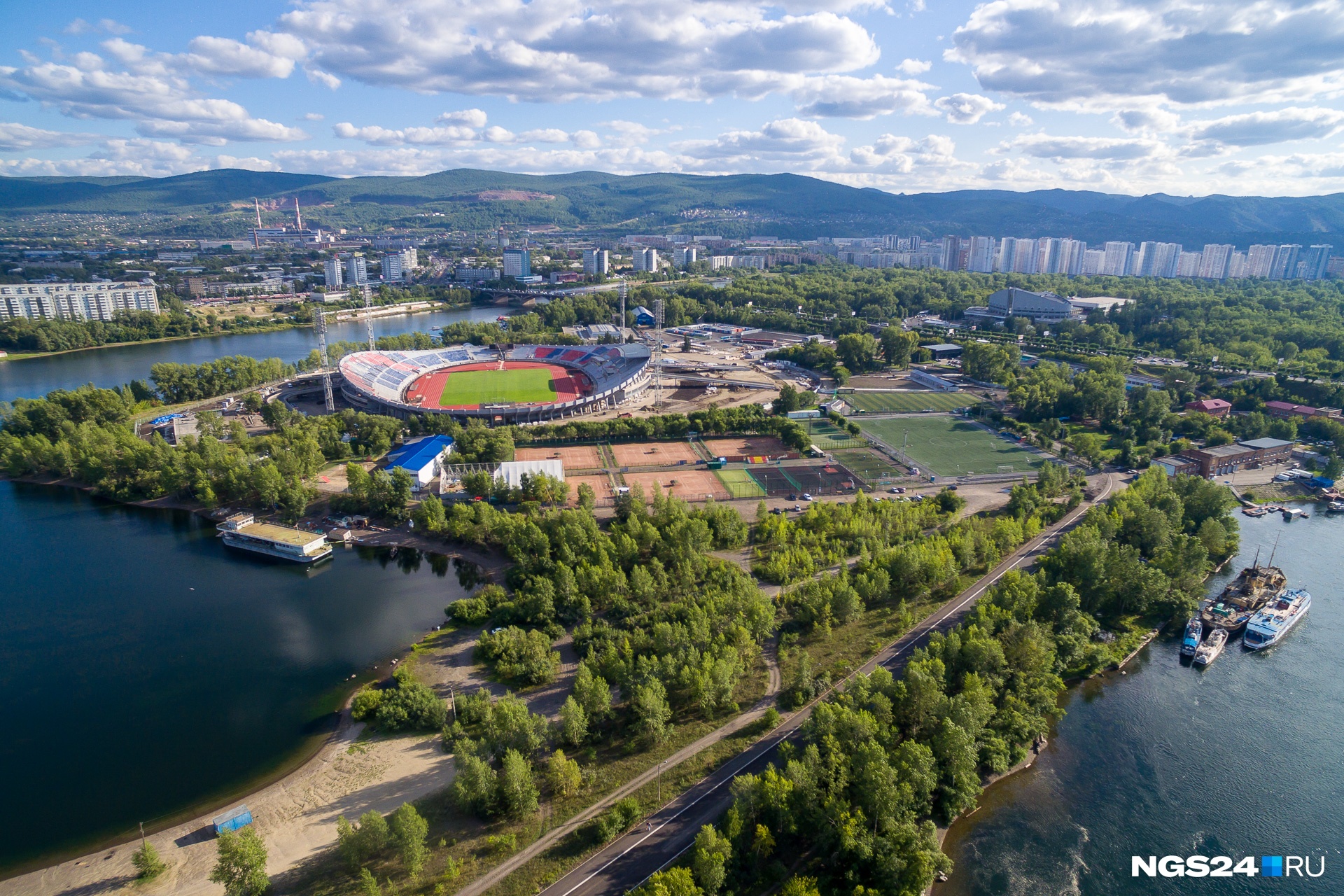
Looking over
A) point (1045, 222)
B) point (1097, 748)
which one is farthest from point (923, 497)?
point (1045, 222)

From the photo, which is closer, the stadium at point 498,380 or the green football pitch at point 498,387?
the stadium at point 498,380

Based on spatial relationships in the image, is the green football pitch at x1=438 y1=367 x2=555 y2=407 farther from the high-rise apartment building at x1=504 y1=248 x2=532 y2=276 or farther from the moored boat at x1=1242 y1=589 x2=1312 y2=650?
the high-rise apartment building at x1=504 y1=248 x2=532 y2=276

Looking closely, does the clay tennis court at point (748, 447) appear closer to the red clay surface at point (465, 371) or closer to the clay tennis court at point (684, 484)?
the clay tennis court at point (684, 484)

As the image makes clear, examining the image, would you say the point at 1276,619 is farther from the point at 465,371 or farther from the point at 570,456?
the point at 465,371

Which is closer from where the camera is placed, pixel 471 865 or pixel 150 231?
pixel 471 865

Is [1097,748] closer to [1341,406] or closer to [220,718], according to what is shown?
[220,718]

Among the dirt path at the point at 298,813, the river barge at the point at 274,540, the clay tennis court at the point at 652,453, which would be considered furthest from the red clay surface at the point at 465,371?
the dirt path at the point at 298,813
